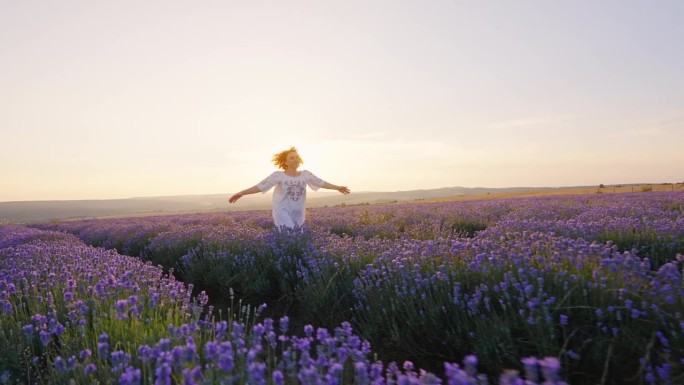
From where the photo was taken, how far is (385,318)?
312 cm

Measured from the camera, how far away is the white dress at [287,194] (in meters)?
7.06

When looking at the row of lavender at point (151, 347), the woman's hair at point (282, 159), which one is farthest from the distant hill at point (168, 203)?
the row of lavender at point (151, 347)

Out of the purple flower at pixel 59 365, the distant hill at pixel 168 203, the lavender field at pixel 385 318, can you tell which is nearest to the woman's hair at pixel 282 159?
the lavender field at pixel 385 318

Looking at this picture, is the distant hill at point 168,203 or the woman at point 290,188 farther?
the distant hill at point 168,203

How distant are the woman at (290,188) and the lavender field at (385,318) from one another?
2080 mm

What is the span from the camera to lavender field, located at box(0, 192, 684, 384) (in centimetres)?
164

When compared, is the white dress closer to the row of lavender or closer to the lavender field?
the lavender field

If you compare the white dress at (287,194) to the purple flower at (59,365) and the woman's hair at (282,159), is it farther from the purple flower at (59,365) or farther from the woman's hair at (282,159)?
the purple flower at (59,365)

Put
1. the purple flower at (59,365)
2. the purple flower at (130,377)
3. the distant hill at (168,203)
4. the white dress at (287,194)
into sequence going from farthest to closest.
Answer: the distant hill at (168,203) < the white dress at (287,194) < the purple flower at (59,365) < the purple flower at (130,377)

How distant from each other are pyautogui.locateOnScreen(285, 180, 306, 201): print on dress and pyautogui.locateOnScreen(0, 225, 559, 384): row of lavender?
318 centimetres

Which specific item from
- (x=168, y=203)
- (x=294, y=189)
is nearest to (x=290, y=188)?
(x=294, y=189)

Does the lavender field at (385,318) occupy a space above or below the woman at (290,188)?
below

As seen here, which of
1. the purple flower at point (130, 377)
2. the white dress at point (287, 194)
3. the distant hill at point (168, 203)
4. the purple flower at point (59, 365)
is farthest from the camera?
the distant hill at point (168, 203)

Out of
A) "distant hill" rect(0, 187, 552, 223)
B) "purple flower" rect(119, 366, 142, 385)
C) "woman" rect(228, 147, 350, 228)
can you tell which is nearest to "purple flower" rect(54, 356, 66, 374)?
"purple flower" rect(119, 366, 142, 385)
